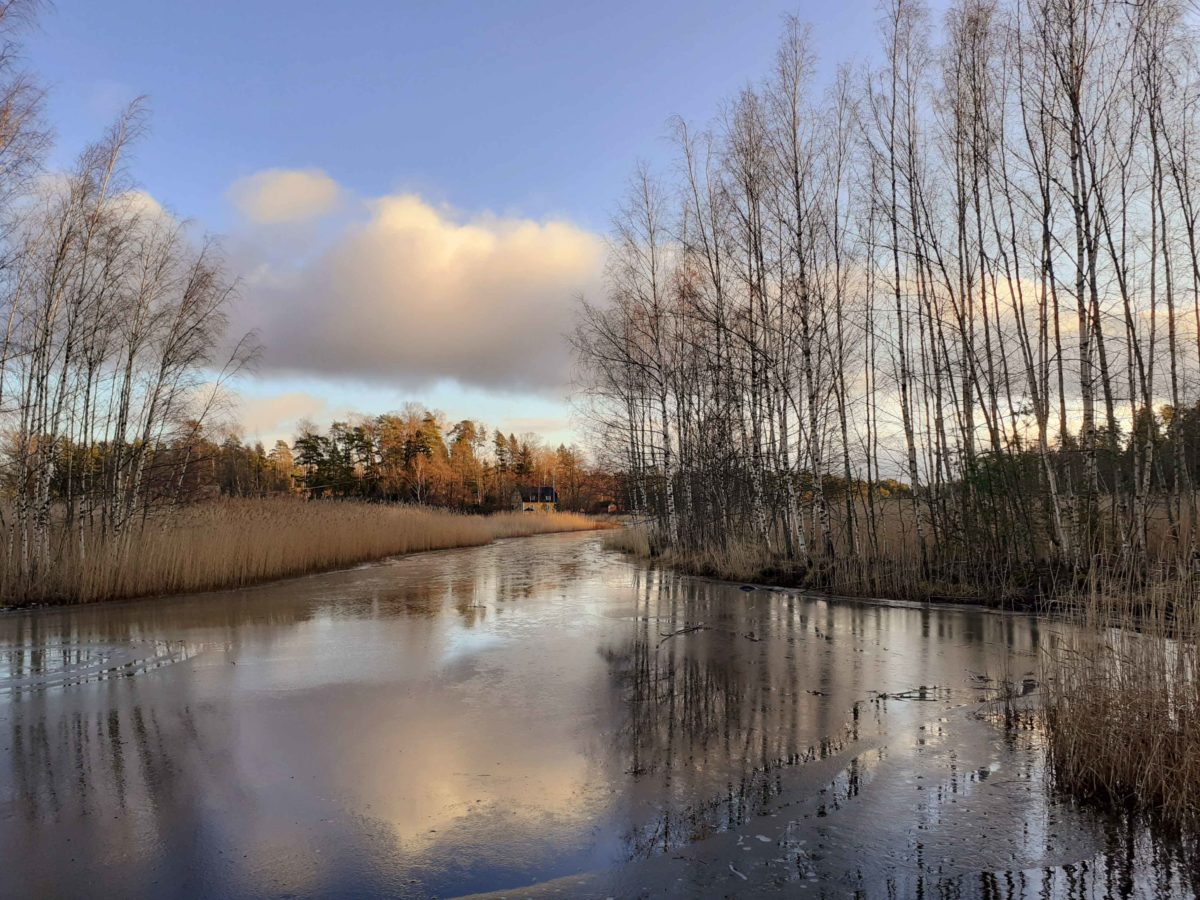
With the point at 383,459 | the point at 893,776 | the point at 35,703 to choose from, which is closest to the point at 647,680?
the point at 893,776

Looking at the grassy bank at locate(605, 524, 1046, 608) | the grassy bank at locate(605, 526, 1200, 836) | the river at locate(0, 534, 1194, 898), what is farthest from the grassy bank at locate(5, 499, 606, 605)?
the grassy bank at locate(605, 526, 1200, 836)

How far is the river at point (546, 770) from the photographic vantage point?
3209 millimetres

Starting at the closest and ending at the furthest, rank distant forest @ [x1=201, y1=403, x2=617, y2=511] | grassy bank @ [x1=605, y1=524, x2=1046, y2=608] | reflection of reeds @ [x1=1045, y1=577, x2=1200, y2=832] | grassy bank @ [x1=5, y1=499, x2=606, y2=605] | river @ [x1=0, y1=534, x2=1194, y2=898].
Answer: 1. river @ [x1=0, y1=534, x2=1194, y2=898]
2. reflection of reeds @ [x1=1045, y1=577, x2=1200, y2=832]
3. grassy bank @ [x1=605, y1=524, x2=1046, y2=608]
4. grassy bank @ [x1=5, y1=499, x2=606, y2=605]
5. distant forest @ [x1=201, y1=403, x2=617, y2=511]

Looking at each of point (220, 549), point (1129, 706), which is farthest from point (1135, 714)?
point (220, 549)

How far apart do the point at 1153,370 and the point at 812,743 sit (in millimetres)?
11638

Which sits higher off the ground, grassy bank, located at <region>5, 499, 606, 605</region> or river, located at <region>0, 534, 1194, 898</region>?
grassy bank, located at <region>5, 499, 606, 605</region>

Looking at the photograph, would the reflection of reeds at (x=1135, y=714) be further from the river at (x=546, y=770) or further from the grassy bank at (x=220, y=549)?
the grassy bank at (x=220, y=549)

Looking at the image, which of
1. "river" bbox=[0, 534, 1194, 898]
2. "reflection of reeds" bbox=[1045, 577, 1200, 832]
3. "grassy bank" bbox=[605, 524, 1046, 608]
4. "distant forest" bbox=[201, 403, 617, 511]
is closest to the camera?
"river" bbox=[0, 534, 1194, 898]

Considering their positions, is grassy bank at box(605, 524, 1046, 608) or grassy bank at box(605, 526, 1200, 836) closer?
grassy bank at box(605, 526, 1200, 836)

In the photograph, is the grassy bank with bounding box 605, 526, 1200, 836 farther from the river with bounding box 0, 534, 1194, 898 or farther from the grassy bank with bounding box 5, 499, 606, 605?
the grassy bank with bounding box 5, 499, 606, 605

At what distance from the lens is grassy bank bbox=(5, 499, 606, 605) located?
12.3m

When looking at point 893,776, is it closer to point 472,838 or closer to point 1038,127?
point 472,838

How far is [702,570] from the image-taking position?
1702cm

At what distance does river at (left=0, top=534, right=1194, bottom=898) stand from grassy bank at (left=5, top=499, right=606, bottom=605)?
3.64 m
